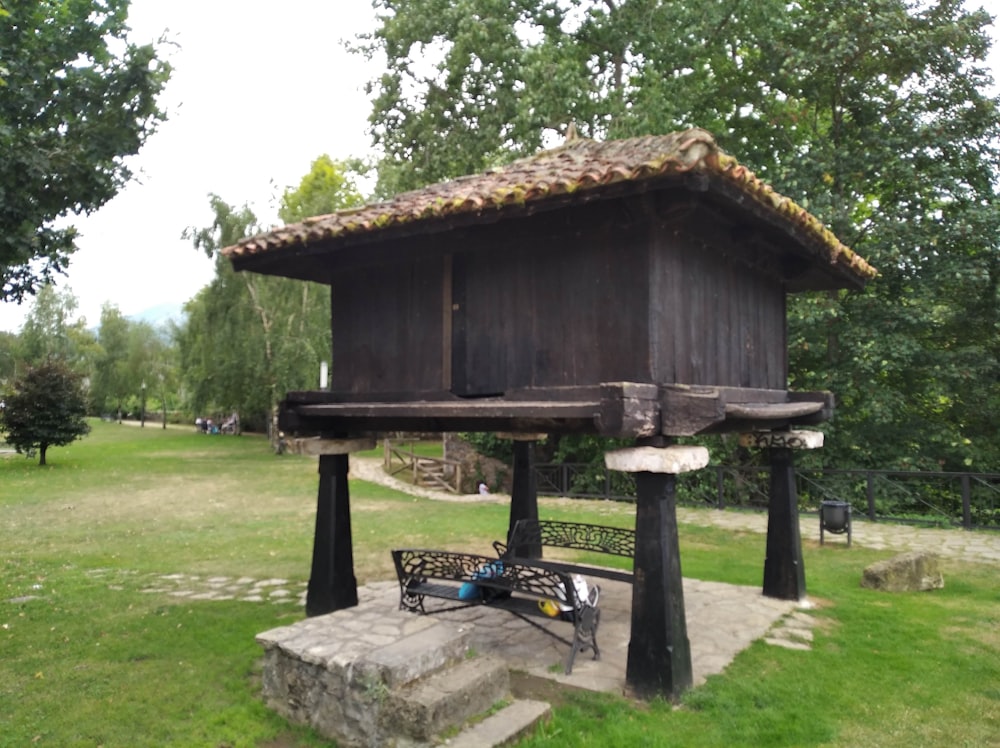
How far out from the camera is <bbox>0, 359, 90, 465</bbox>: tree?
21.0 meters

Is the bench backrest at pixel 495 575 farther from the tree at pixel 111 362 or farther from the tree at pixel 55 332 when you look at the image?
the tree at pixel 111 362

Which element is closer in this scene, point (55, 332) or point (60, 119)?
point (60, 119)

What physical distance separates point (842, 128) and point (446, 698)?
15.5m

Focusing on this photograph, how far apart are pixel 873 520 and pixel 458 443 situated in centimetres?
1008

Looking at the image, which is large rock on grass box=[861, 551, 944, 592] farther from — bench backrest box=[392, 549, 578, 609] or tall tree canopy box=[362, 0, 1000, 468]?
tall tree canopy box=[362, 0, 1000, 468]

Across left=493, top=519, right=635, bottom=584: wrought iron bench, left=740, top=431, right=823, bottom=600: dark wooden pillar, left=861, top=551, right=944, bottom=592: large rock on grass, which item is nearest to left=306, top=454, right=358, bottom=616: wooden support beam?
left=493, top=519, right=635, bottom=584: wrought iron bench

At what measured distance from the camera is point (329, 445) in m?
6.50

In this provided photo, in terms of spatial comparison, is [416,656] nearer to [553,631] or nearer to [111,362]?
[553,631]

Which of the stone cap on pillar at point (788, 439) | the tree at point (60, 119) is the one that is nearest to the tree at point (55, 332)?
the tree at point (60, 119)

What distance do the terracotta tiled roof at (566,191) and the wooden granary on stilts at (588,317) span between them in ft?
0.06

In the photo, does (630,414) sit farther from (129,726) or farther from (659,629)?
(129,726)

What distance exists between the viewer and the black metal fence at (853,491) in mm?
12805

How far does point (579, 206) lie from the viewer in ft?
16.2

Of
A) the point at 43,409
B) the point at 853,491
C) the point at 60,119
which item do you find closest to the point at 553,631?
the point at 60,119
